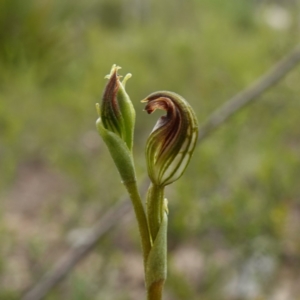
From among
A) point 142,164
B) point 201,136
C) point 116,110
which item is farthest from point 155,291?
point 142,164

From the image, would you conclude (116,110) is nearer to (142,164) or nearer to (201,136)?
(201,136)

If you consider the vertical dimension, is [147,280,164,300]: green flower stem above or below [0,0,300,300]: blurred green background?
below

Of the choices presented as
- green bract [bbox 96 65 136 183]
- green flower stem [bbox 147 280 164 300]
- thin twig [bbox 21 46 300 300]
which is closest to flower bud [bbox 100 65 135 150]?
green bract [bbox 96 65 136 183]

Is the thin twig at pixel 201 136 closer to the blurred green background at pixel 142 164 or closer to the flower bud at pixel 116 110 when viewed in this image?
the blurred green background at pixel 142 164

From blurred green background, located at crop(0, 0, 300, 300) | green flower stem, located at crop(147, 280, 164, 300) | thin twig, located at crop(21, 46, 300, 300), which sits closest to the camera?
green flower stem, located at crop(147, 280, 164, 300)

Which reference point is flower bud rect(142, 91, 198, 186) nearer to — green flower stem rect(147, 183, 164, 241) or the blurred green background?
green flower stem rect(147, 183, 164, 241)

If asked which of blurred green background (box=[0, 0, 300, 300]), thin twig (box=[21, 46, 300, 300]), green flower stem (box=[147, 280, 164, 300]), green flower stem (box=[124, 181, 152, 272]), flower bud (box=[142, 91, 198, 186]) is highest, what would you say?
blurred green background (box=[0, 0, 300, 300])

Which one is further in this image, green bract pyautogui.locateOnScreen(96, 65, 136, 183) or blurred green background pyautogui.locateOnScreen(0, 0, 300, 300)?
blurred green background pyautogui.locateOnScreen(0, 0, 300, 300)

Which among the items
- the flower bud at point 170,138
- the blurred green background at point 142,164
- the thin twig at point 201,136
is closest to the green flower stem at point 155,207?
the flower bud at point 170,138

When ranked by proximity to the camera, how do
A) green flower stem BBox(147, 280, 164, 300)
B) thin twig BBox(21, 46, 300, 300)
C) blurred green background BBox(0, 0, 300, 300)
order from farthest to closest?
blurred green background BBox(0, 0, 300, 300)
thin twig BBox(21, 46, 300, 300)
green flower stem BBox(147, 280, 164, 300)
